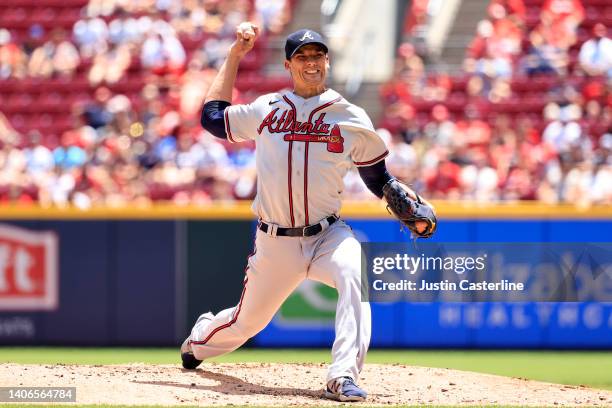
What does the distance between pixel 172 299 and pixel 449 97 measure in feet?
15.2

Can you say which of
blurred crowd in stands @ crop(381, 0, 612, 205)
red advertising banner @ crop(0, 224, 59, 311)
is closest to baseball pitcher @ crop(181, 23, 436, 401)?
red advertising banner @ crop(0, 224, 59, 311)

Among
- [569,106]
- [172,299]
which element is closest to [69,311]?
[172,299]

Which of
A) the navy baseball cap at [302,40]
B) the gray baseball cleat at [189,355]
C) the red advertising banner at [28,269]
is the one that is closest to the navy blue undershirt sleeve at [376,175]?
the navy baseball cap at [302,40]

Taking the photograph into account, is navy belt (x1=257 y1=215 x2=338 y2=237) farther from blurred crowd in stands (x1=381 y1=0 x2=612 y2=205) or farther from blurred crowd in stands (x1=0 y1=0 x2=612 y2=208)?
blurred crowd in stands (x1=0 y1=0 x2=612 y2=208)

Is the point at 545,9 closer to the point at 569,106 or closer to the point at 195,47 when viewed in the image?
the point at 569,106

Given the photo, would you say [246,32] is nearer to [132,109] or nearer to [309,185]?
[309,185]

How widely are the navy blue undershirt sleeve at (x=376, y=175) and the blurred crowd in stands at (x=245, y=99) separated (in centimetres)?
542

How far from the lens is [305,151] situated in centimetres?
624

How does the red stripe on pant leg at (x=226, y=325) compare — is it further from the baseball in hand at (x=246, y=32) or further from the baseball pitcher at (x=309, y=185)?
the baseball in hand at (x=246, y=32)

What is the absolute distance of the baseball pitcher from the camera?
621 cm

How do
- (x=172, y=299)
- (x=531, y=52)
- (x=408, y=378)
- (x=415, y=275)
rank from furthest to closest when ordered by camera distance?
1. (x=531, y=52)
2. (x=172, y=299)
3. (x=408, y=378)
4. (x=415, y=275)

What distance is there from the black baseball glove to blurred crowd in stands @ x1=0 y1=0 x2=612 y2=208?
17.6 feet

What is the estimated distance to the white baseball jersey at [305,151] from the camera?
6.25 meters

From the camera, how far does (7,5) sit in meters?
16.7
